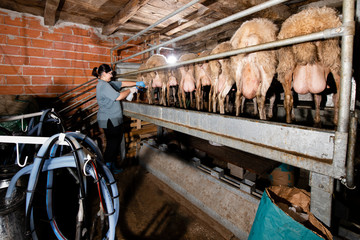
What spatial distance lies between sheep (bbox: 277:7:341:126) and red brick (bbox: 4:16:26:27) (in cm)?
541

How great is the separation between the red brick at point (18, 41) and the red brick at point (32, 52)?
0.37 feet

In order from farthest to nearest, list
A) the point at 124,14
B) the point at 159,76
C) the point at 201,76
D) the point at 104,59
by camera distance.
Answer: the point at 104,59 < the point at 124,14 < the point at 159,76 < the point at 201,76

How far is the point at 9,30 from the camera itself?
→ 3705mm

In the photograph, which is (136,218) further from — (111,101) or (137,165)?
(111,101)

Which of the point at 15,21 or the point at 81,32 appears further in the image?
the point at 81,32

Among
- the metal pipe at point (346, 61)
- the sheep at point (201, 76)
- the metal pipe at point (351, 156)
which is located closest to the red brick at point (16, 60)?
the sheep at point (201, 76)

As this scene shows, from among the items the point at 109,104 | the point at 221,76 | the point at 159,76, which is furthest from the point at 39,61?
the point at 221,76

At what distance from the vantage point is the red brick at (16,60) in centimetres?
371

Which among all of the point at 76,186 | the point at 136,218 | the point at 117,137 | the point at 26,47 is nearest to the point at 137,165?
the point at 117,137

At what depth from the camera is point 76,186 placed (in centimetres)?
338

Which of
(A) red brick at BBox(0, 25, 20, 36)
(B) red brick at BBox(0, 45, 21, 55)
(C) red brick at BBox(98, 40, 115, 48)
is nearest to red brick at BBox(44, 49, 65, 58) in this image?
(B) red brick at BBox(0, 45, 21, 55)

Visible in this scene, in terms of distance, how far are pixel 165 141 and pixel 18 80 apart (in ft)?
12.7

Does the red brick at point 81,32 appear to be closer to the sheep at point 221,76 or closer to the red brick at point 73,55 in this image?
the red brick at point 73,55

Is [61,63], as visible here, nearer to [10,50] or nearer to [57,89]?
[57,89]
